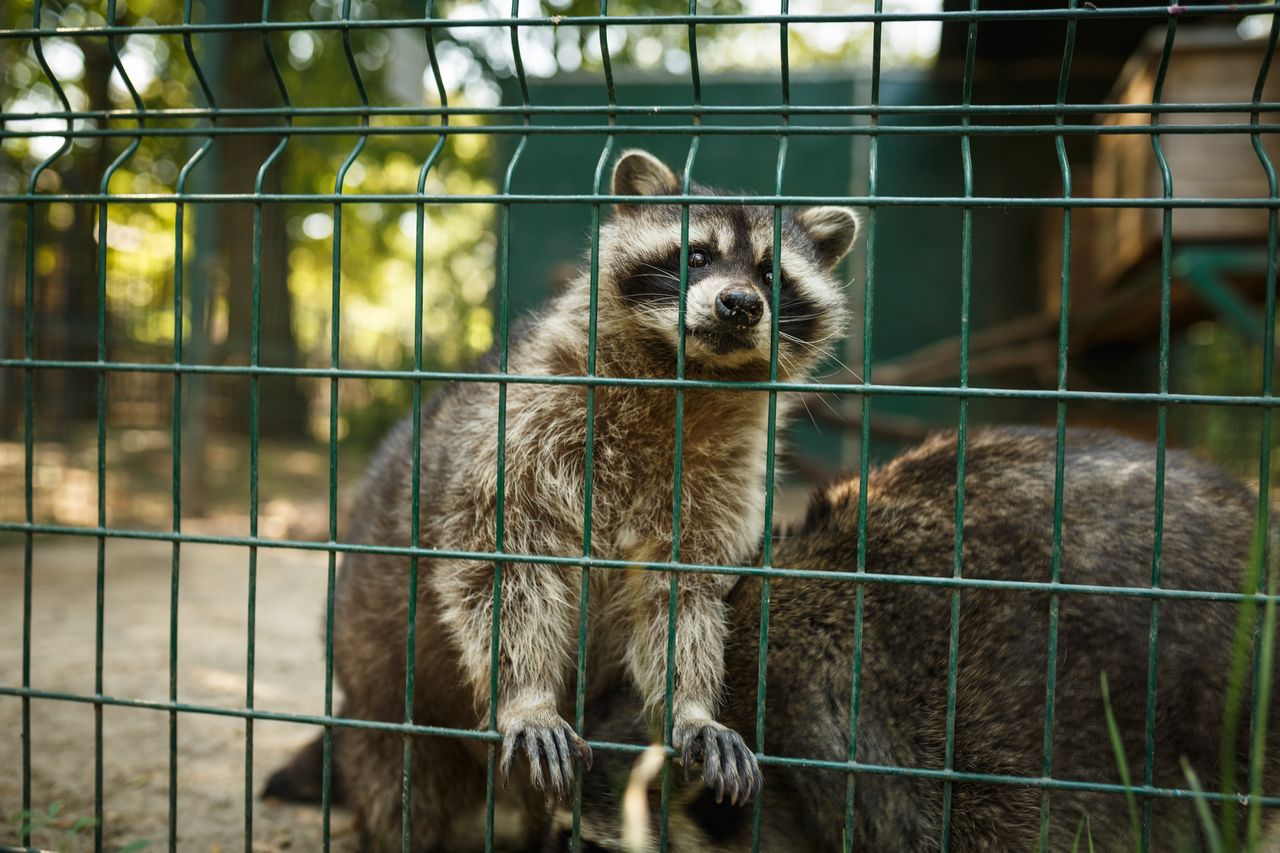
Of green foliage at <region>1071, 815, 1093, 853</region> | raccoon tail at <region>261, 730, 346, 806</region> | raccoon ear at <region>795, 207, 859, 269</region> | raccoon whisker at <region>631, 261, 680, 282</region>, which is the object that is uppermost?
raccoon ear at <region>795, 207, 859, 269</region>

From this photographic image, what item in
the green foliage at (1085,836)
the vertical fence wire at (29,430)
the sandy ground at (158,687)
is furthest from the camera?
the sandy ground at (158,687)

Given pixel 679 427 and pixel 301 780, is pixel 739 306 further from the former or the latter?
pixel 301 780

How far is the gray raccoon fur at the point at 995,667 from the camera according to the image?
264 cm

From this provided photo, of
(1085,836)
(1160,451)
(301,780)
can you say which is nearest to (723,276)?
(1160,451)

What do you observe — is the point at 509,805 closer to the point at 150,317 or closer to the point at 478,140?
the point at 150,317

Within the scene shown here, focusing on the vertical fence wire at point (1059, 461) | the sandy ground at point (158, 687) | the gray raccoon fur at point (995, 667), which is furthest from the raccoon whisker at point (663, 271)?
the sandy ground at point (158, 687)

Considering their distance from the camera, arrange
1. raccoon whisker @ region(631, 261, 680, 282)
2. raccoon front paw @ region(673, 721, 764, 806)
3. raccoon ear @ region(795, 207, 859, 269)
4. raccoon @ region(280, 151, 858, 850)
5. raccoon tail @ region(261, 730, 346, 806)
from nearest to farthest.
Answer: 1. raccoon front paw @ region(673, 721, 764, 806)
2. raccoon @ region(280, 151, 858, 850)
3. raccoon whisker @ region(631, 261, 680, 282)
4. raccoon ear @ region(795, 207, 859, 269)
5. raccoon tail @ region(261, 730, 346, 806)

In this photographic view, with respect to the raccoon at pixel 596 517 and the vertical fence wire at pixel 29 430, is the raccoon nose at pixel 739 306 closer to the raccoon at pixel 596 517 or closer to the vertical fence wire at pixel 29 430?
the raccoon at pixel 596 517

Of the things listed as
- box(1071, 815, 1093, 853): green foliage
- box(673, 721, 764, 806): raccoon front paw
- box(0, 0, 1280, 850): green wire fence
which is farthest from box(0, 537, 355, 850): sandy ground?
box(1071, 815, 1093, 853): green foliage

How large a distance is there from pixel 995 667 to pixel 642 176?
1.94 meters

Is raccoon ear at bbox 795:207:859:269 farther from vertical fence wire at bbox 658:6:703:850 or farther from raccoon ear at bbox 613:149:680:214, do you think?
vertical fence wire at bbox 658:6:703:850

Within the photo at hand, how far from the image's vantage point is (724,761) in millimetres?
2477

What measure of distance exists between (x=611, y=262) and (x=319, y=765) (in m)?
2.17

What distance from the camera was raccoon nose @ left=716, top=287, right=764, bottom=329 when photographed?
9.00ft
